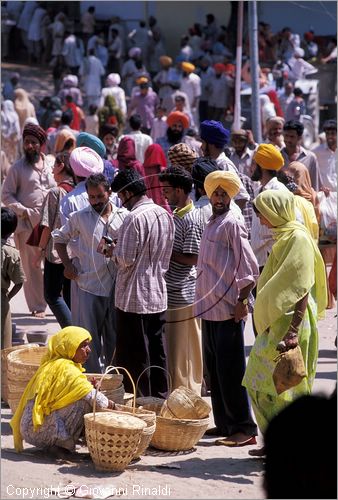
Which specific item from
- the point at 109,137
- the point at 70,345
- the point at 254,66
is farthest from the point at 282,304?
the point at 254,66

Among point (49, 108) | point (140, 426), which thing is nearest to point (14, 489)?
point (140, 426)

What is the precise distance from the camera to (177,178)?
25.1ft

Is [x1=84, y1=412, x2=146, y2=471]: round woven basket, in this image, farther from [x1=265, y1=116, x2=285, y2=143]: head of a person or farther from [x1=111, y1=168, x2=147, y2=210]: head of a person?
[x1=265, y1=116, x2=285, y2=143]: head of a person

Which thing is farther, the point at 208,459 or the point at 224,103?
the point at 224,103

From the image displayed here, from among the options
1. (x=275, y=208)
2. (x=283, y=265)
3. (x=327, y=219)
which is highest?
(x=275, y=208)

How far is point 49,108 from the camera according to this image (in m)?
20.9

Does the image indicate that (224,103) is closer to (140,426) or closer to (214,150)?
(214,150)

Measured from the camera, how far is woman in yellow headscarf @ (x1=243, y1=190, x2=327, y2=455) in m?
6.33

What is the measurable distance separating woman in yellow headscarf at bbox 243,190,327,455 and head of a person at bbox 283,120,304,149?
3901 mm

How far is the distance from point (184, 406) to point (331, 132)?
6326 millimetres

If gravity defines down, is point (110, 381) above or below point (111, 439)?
above

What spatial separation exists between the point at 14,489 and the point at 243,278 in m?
1.86

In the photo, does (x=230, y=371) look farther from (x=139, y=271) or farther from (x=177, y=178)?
(x=177, y=178)

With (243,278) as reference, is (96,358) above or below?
below
